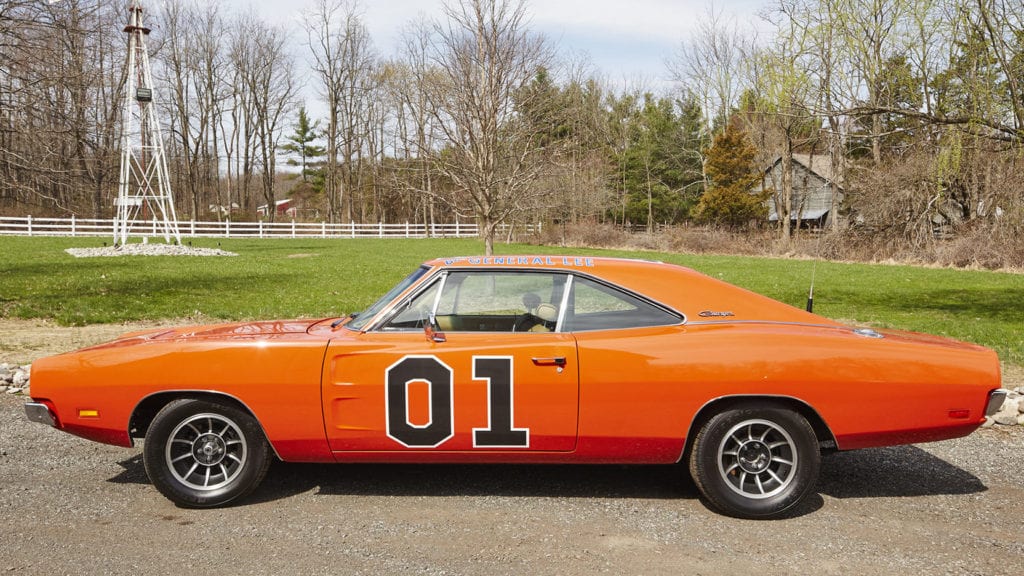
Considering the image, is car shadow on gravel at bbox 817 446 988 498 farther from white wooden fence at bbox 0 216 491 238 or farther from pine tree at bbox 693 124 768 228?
pine tree at bbox 693 124 768 228

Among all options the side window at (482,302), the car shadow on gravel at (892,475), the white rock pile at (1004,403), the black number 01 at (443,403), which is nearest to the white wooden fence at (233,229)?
the white rock pile at (1004,403)

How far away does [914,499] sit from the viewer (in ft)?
13.6

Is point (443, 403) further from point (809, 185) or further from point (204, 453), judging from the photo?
point (809, 185)

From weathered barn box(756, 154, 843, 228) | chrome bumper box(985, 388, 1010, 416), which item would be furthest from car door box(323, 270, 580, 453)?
weathered barn box(756, 154, 843, 228)

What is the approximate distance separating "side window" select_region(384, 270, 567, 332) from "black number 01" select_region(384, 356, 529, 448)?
342 millimetres

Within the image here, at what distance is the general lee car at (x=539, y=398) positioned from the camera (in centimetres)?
381

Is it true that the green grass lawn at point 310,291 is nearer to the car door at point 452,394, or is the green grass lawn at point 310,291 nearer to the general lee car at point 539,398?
the general lee car at point 539,398

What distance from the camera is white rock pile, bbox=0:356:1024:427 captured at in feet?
18.9

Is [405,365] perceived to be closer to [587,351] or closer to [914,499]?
[587,351]

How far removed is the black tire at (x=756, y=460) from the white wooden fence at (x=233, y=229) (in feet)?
93.0

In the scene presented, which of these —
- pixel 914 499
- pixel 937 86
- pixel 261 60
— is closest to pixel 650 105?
pixel 261 60

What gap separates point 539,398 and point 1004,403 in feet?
14.0

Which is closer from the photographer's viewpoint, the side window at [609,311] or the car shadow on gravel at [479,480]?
the side window at [609,311]

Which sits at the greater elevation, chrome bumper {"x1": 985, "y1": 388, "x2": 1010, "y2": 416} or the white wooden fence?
the white wooden fence
